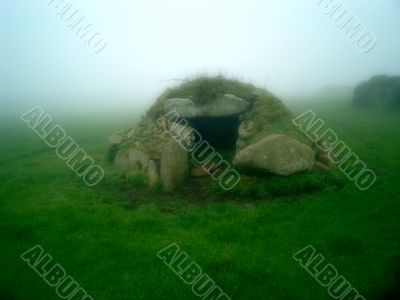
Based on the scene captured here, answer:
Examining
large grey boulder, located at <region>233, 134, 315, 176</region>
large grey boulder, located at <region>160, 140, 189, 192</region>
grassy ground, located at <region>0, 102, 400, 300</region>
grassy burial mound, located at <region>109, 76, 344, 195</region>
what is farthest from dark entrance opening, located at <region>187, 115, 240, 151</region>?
grassy ground, located at <region>0, 102, 400, 300</region>

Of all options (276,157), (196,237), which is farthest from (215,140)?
(196,237)

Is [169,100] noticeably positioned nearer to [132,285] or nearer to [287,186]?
[287,186]

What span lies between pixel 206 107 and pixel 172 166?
4.02m

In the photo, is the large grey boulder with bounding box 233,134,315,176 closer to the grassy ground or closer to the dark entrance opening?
the grassy ground

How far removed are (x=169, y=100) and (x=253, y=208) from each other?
7.73m

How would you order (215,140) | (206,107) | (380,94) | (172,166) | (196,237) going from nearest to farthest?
(196,237) → (172,166) → (206,107) → (215,140) → (380,94)

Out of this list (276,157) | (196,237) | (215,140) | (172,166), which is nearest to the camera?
(196,237)

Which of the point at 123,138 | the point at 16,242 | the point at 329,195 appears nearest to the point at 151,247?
the point at 16,242

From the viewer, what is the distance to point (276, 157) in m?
13.7

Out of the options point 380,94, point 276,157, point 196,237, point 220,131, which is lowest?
point 196,237

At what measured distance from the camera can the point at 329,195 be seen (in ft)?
41.7

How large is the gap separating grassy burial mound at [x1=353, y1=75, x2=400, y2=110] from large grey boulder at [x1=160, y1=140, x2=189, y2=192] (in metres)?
27.2

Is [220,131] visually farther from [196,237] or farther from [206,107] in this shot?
[196,237]

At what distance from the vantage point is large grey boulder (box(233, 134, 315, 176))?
1355 centimetres
